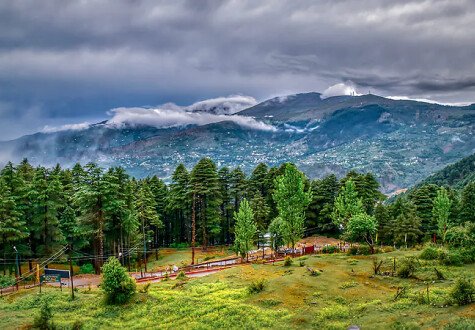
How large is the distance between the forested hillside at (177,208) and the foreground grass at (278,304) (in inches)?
578

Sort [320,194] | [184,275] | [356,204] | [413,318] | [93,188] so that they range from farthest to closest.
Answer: [320,194], [356,204], [93,188], [184,275], [413,318]

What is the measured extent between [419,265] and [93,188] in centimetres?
4378

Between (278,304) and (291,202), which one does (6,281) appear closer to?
(278,304)

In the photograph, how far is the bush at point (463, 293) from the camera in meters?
32.2

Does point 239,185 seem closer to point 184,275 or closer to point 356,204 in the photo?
point 356,204

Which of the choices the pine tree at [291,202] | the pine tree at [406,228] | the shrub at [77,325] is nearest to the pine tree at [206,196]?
the pine tree at [291,202]

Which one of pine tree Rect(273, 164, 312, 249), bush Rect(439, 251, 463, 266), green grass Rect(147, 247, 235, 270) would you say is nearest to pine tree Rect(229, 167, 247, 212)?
green grass Rect(147, 247, 235, 270)

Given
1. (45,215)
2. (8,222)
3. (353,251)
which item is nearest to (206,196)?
(45,215)

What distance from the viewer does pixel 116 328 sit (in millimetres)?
35844

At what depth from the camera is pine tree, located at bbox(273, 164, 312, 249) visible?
6400 cm

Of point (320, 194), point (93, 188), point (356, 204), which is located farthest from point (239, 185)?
point (93, 188)

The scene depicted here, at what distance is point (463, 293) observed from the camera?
32312 millimetres

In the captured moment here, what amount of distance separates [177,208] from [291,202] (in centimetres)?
3263

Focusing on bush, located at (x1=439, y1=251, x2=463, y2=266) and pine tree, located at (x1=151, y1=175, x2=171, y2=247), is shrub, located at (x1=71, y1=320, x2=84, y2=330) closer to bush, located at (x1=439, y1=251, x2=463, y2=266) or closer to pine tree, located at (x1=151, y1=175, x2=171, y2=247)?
bush, located at (x1=439, y1=251, x2=463, y2=266)
